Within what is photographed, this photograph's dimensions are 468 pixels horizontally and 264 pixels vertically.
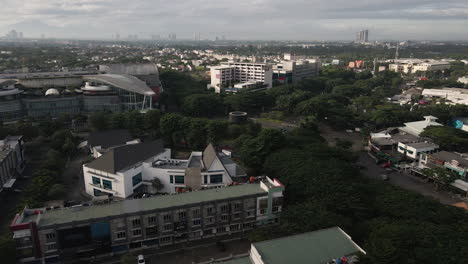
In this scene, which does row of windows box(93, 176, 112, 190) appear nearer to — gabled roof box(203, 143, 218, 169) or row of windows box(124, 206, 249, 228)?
row of windows box(124, 206, 249, 228)

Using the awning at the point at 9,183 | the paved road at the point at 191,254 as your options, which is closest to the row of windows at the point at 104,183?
the paved road at the point at 191,254

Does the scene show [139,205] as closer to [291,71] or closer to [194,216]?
[194,216]

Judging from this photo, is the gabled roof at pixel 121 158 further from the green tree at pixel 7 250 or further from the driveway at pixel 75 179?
the green tree at pixel 7 250

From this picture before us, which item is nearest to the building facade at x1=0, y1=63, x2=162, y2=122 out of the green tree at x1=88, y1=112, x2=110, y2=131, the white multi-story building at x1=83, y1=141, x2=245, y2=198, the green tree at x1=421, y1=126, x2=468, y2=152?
the green tree at x1=88, y1=112, x2=110, y2=131

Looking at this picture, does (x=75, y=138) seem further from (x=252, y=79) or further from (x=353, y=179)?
(x=252, y=79)

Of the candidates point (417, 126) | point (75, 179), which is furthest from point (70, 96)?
point (417, 126)

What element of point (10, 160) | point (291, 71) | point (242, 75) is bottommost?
point (10, 160)
